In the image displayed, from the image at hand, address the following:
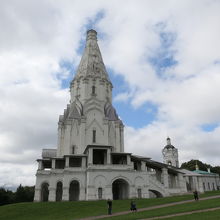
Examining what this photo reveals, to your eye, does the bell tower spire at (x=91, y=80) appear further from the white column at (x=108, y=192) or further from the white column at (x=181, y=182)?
the white column at (x=181, y=182)

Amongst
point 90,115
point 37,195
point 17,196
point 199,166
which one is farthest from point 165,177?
point 199,166

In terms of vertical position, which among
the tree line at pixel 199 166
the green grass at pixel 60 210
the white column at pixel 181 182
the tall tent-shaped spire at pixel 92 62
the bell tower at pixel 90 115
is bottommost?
the green grass at pixel 60 210

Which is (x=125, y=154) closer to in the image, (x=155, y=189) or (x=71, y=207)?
(x=155, y=189)

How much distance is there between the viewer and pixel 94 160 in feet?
147

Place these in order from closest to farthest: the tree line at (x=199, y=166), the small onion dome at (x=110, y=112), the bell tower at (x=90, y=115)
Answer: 1. the bell tower at (x=90, y=115)
2. the small onion dome at (x=110, y=112)
3. the tree line at (x=199, y=166)

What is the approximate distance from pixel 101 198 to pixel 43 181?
35.5 ft

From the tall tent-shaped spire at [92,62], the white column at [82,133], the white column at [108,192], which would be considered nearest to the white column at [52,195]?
the white column at [82,133]

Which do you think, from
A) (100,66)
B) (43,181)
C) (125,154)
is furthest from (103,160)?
(100,66)

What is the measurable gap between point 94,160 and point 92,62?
2238 cm

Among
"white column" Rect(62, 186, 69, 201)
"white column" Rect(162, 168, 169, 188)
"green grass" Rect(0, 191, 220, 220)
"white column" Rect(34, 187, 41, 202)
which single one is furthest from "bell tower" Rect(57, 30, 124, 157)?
"green grass" Rect(0, 191, 220, 220)

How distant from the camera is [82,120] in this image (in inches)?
1882

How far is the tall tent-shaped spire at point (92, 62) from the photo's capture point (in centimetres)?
5379

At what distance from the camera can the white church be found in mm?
38969

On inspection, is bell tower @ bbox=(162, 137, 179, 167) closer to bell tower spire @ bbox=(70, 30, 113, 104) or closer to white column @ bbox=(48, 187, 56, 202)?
bell tower spire @ bbox=(70, 30, 113, 104)
